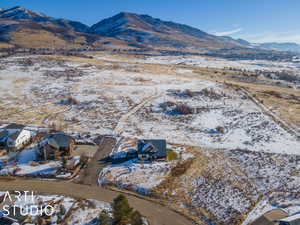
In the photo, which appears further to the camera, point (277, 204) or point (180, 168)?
point (180, 168)

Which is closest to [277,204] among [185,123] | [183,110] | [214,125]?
[214,125]

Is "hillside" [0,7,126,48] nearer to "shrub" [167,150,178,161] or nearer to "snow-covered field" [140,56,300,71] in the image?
"snow-covered field" [140,56,300,71]

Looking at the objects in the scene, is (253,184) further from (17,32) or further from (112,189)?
(17,32)

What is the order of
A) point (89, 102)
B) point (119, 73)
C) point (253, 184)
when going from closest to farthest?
1. point (253, 184)
2. point (89, 102)
3. point (119, 73)

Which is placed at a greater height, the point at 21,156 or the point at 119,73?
the point at 119,73

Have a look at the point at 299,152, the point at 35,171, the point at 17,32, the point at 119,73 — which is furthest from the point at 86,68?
the point at 17,32

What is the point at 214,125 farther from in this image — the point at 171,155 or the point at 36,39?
the point at 36,39
